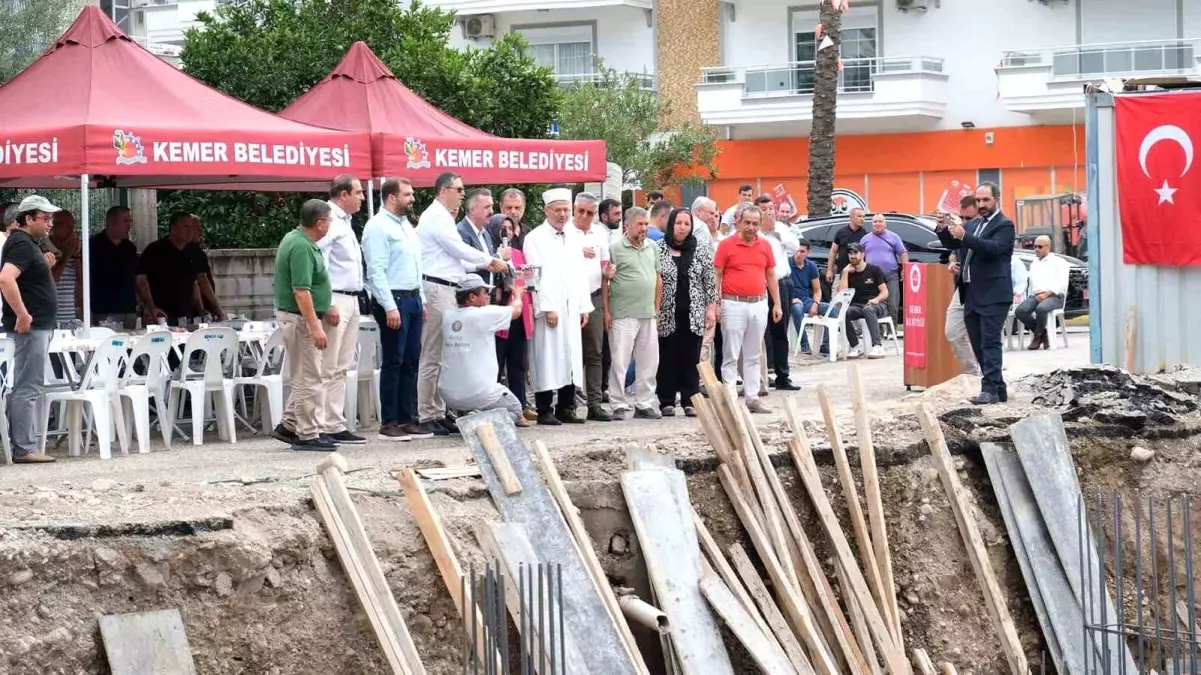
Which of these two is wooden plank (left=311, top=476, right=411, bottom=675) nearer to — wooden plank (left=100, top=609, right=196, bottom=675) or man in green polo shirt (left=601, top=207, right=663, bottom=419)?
wooden plank (left=100, top=609, right=196, bottom=675)

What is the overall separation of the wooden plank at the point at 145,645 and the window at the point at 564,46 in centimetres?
3270

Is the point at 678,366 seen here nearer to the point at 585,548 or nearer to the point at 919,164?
the point at 585,548

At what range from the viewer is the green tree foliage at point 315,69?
21.6 m

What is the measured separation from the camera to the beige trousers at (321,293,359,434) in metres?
11.2

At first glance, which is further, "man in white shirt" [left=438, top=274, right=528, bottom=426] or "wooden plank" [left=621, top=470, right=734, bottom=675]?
"man in white shirt" [left=438, top=274, right=528, bottom=426]

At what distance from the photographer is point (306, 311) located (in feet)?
35.7

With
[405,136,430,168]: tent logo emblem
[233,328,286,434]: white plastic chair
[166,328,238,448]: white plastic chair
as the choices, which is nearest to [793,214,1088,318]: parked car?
[405,136,430,168]: tent logo emblem

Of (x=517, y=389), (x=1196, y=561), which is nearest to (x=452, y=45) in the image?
(x=517, y=389)

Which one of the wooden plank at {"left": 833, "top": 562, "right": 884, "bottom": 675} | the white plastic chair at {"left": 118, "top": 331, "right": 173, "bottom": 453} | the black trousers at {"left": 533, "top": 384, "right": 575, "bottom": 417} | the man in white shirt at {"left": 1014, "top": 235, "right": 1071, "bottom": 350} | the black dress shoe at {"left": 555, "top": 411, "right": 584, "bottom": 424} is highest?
the man in white shirt at {"left": 1014, "top": 235, "right": 1071, "bottom": 350}

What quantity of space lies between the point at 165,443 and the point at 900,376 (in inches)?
297

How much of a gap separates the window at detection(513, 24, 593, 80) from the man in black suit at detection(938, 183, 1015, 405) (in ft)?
86.5

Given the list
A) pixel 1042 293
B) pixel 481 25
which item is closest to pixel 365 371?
pixel 1042 293

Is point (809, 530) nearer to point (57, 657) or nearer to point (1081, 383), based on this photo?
point (1081, 383)

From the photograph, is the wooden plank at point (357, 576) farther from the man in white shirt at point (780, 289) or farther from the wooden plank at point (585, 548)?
the man in white shirt at point (780, 289)
